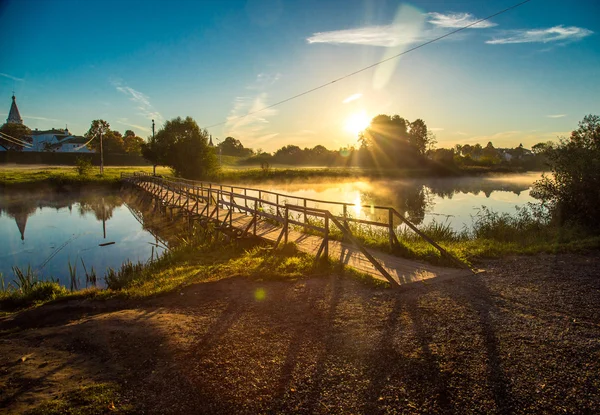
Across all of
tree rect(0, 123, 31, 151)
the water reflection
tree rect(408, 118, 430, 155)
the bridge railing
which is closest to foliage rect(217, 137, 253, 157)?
tree rect(0, 123, 31, 151)

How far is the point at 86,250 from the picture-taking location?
1642cm

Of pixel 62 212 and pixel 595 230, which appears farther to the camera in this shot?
pixel 62 212

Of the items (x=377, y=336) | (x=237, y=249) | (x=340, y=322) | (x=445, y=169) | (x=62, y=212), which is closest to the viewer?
(x=377, y=336)

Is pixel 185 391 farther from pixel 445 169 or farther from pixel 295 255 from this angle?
pixel 445 169

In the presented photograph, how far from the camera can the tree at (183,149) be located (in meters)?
44.2

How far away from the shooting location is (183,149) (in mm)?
43906

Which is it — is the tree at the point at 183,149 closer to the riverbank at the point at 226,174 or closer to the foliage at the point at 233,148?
the riverbank at the point at 226,174

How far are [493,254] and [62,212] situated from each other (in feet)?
95.0

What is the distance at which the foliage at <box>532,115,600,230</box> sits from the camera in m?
13.9

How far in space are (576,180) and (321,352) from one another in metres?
15.4

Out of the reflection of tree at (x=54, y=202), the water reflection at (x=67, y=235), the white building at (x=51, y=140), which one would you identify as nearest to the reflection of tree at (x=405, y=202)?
the water reflection at (x=67, y=235)

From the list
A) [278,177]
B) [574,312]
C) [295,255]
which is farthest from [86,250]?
[278,177]

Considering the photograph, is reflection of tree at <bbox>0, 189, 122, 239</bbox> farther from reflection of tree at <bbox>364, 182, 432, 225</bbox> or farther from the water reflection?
reflection of tree at <bbox>364, 182, 432, 225</bbox>

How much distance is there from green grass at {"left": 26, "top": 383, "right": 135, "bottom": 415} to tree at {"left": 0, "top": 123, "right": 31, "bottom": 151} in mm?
86698
